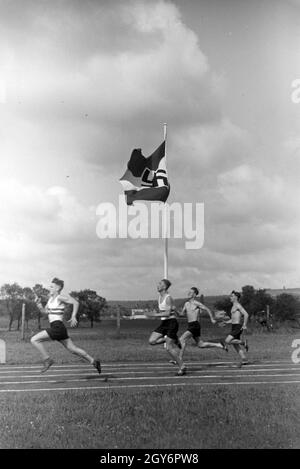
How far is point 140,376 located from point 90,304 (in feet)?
245

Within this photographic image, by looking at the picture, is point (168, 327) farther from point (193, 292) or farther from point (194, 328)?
point (194, 328)

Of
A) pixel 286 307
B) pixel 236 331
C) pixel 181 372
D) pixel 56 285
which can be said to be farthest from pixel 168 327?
pixel 286 307

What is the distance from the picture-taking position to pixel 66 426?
712 centimetres

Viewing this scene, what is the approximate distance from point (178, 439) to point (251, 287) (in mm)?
92727

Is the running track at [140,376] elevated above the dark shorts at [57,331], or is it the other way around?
the dark shorts at [57,331]

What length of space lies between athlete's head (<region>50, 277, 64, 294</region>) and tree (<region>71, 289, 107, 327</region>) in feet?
232

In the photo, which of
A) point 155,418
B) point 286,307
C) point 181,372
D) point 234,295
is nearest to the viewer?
point 155,418

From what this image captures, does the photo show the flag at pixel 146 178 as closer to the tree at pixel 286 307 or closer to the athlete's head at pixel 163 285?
the athlete's head at pixel 163 285

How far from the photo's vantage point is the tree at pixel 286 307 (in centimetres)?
7726

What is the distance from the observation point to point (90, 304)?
85875 mm

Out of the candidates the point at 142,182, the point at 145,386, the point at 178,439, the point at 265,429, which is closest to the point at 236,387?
the point at 145,386

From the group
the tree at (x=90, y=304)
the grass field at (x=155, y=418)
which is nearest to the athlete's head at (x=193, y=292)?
the grass field at (x=155, y=418)

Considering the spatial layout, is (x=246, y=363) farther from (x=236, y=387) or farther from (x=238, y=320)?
(x=236, y=387)

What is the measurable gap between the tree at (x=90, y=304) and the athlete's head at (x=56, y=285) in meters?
70.6
